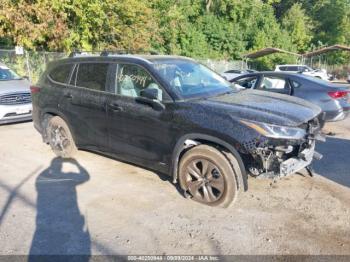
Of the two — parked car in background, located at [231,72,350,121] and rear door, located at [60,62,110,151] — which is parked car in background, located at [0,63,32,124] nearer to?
rear door, located at [60,62,110,151]

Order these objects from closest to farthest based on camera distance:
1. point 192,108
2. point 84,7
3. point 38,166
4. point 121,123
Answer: point 192,108 < point 121,123 < point 38,166 < point 84,7

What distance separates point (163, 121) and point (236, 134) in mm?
1039

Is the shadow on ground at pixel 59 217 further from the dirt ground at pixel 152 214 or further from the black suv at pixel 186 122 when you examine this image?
the black suv at pixel 186 122

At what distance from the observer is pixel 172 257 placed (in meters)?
3.44

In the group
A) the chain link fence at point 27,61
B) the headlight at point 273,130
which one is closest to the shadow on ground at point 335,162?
the headlight at point 273,130

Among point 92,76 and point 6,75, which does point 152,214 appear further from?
point 6,75

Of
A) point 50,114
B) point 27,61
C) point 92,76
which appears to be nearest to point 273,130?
point 92,76

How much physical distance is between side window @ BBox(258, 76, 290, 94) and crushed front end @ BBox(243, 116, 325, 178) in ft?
13.6

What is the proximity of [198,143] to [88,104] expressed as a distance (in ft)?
6.64

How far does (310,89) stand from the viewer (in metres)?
8.25

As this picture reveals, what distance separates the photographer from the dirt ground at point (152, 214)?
3.66 metres

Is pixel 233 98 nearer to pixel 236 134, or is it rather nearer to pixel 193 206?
pixel 236 134

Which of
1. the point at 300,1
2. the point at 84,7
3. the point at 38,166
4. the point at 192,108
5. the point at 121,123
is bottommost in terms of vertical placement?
the point at 38,166

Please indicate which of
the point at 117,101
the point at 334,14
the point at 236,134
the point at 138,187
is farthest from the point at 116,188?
the point at 334,14
